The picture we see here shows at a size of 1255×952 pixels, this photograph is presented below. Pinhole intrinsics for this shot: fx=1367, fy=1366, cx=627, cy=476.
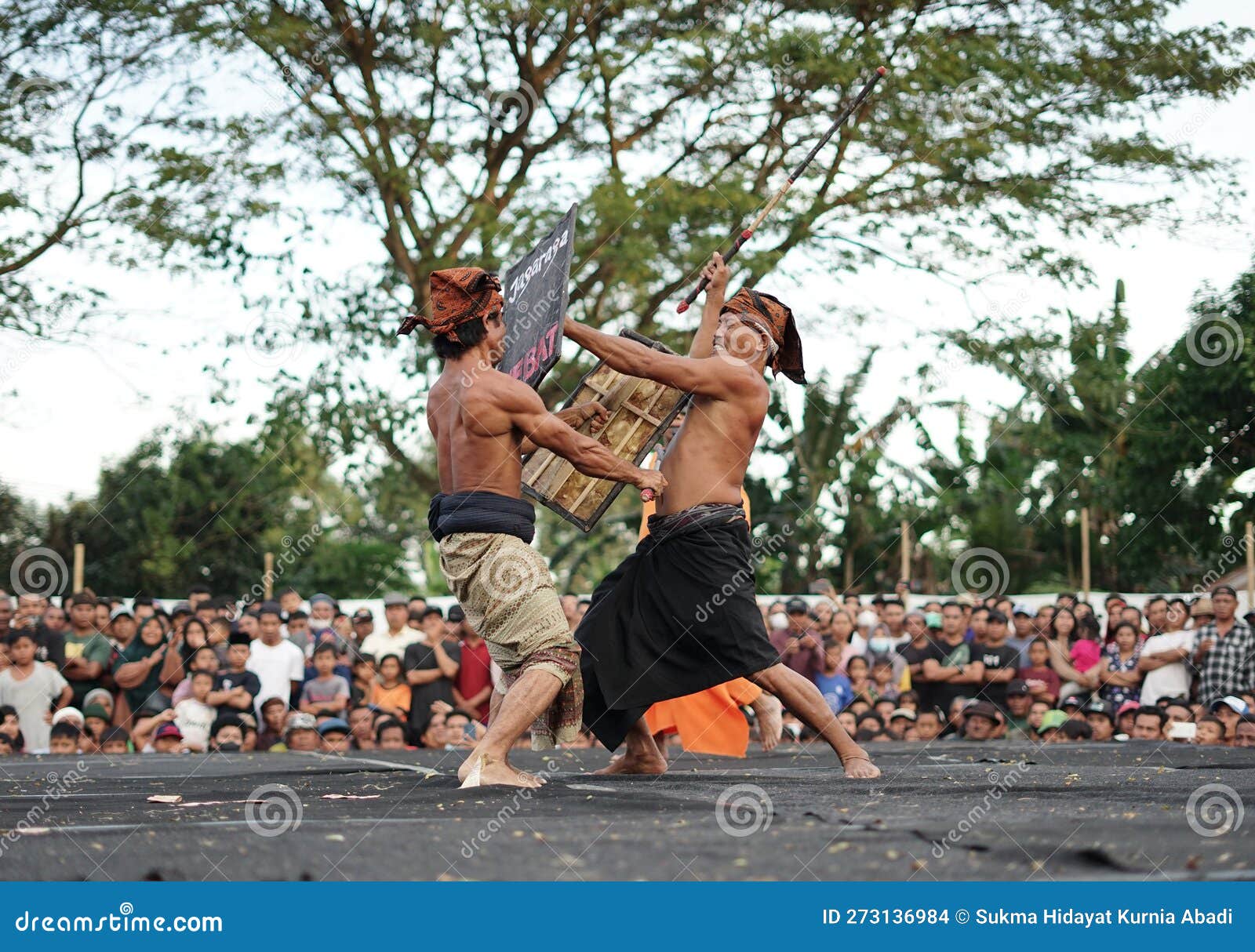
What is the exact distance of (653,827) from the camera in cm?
338

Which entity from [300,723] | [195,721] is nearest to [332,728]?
[300,723]

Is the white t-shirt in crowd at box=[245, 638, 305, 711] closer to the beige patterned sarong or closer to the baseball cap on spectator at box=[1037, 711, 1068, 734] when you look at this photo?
the beige patterned sarong

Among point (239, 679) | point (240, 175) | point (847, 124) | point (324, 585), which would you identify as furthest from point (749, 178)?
point (324, 585)

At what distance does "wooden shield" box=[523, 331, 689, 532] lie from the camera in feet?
18.5

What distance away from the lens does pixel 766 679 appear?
204 inches

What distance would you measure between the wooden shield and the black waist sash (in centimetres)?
63

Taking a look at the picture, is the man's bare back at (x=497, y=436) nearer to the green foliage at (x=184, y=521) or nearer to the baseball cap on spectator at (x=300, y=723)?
the baseball cap on spectator at (x=300, y=723)

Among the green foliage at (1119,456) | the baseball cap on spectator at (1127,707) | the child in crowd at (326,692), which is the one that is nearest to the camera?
the baseball cap on spectator at (1127,707)

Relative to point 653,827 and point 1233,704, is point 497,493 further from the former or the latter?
point 1233,704

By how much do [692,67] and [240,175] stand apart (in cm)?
418

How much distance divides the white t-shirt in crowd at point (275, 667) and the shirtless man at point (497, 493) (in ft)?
15.3

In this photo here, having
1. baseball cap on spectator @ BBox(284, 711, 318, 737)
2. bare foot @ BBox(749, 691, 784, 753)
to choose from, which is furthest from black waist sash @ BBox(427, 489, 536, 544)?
baseball cap on spectator @ BBox(284, 711, 318, 737)

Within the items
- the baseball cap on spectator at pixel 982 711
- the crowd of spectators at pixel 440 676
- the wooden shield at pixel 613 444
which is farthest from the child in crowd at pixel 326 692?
the wooden shield at pixel 613 444

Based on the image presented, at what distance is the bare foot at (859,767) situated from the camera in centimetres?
511
